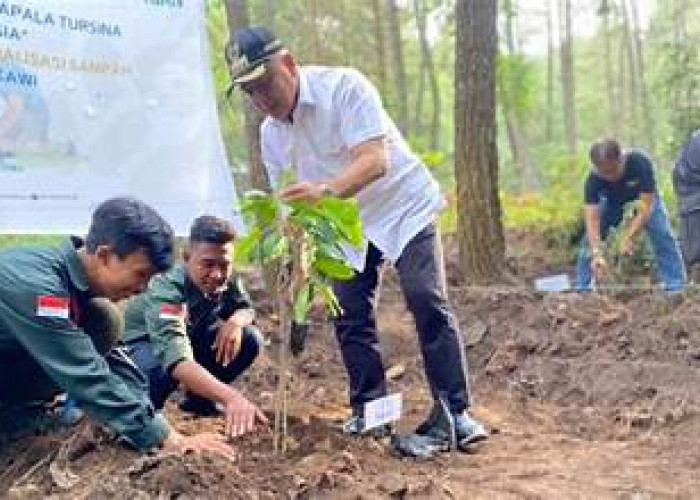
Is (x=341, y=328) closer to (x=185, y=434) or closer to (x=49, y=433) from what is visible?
(x=185, y=434)

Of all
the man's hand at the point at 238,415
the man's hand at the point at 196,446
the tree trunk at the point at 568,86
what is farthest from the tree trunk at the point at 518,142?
the man's hand at the point at 196,446

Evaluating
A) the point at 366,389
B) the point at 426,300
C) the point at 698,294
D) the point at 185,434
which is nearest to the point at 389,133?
the point at 426,300

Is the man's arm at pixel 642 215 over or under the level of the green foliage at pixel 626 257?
over

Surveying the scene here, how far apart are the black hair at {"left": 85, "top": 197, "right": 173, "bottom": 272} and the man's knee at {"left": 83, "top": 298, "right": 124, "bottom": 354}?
0.32 metres

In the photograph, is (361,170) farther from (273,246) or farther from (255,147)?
(255,147)

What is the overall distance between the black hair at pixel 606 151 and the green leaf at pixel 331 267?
404 centimetres

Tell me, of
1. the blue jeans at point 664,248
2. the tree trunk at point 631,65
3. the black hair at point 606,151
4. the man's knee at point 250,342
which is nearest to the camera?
the man's knee at point 250,342

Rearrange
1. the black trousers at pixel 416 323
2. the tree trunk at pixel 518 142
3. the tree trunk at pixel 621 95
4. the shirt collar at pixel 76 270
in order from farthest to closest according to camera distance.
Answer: the tree trunk at pixel 621 95, the tree trunk at pixel 518 142, the black trousers at pixel 416 323, the shirt collar at pixel 76 270

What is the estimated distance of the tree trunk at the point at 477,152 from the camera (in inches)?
276

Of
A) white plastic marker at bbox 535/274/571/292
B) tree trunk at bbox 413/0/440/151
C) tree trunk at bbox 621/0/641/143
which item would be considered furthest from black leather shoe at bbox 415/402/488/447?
tree trunk at bbox 621/0/641/143

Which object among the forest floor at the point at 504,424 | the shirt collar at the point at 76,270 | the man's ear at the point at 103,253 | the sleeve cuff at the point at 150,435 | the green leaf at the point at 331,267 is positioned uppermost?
the man's ear at the point at 103,253

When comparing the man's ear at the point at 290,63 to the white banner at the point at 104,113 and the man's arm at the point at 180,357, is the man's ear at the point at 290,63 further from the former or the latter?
the white banner at the point at 104,113

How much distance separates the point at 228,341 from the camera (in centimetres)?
391

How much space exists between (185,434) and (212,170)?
5.36 feet
